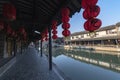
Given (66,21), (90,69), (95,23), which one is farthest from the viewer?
(90,69)

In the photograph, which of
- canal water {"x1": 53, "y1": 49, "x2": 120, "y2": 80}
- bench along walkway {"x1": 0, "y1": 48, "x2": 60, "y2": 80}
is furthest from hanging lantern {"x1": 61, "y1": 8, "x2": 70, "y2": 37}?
canal water {"x1": 53, "y1": 49, "x2": 120, "y2": 80}

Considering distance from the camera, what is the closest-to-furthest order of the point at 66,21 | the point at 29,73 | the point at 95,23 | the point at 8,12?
the point at 95,23 → the point at 8,12 → the point at 66,21 → the point at 29,73

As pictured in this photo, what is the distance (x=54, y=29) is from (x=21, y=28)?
3.97 m

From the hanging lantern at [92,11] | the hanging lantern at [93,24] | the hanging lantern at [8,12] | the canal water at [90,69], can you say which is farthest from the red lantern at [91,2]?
the canal water at [90,69]

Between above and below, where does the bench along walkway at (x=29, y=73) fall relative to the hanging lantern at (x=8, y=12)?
below

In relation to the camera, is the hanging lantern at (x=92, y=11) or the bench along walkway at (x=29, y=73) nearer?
the hanging lantern at (x=92, y=11)

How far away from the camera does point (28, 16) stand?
29.3 feet

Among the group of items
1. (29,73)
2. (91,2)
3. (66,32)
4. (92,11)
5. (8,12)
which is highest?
(8,12)

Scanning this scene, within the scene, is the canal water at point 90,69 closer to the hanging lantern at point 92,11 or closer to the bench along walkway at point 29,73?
→ the bench along walkway at point 29,73

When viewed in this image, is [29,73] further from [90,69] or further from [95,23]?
[90,69]

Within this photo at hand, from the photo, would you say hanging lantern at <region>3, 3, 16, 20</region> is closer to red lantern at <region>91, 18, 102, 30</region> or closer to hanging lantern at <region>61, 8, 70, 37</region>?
hanging lantern at <region>61, 8, 70, 37</region>

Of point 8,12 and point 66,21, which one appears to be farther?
point 66,21

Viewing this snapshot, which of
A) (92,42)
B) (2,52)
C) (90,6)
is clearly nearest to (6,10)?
(90,6)

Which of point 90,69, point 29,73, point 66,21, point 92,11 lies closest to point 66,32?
point 66,21
